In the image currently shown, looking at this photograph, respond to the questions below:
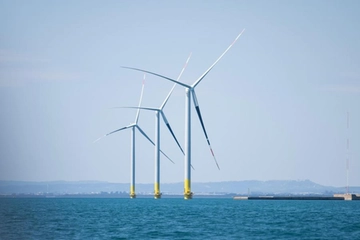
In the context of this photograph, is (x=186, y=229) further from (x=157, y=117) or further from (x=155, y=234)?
(x=157, y=117)

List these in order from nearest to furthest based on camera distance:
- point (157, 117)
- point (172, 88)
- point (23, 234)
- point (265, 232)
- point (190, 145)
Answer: point (23, 234)
point (265, 232)
point (190, 145)
point (172, 88)
point (157, 117)

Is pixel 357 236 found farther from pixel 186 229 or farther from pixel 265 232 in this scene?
pixel 186 229

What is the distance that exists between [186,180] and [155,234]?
84.0m

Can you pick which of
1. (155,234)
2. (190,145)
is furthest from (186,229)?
(190,145)

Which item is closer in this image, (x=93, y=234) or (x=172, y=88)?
(x=93, y=234)

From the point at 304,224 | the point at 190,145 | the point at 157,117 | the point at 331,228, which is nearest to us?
the point at 331,228

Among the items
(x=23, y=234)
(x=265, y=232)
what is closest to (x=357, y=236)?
(x=265, y=232)

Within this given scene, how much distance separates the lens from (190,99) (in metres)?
162

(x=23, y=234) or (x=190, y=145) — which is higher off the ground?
(x=190, y=145)

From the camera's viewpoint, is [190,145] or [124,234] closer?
[124,234]

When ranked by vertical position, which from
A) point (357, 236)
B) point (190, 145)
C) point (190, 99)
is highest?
point (190, 99)

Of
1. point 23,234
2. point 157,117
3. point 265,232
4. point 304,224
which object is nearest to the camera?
point 23,234

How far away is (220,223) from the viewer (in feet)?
A: 316

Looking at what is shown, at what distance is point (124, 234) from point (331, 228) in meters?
25.4
